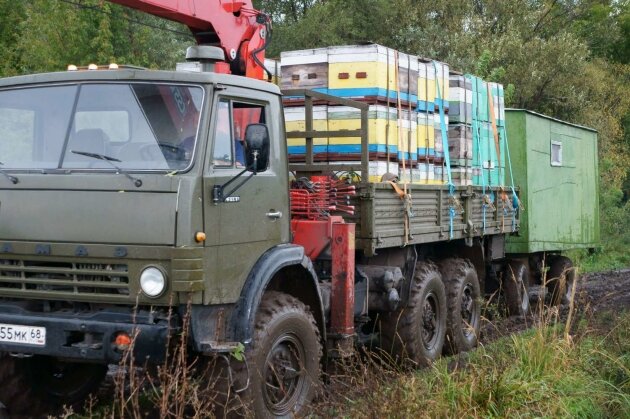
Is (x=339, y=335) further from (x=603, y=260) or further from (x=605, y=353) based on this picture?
(x=603, y=260)

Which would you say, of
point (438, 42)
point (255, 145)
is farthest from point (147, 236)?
point (438, 42)

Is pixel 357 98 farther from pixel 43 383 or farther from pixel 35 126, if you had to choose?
pixel 43 383

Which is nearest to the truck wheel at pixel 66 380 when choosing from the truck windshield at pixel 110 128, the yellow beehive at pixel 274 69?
the truck windshield at pixel 110 128

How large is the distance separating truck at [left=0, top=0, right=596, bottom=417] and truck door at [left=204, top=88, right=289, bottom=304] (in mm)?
14

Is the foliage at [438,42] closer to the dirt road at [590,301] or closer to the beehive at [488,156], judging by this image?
the dirt road at [590,301]

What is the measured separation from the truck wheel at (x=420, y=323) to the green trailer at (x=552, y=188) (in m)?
3.22

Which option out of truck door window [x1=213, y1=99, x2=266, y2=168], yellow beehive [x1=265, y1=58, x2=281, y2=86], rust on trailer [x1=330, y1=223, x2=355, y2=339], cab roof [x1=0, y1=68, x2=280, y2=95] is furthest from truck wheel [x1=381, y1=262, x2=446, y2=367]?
cab roof [x1=0, y1=68, x2=280, y2=95]

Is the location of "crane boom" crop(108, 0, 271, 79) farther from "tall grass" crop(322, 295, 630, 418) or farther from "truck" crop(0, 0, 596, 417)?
"tall grass" crop(322, 295, 630, 418)

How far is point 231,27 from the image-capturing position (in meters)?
7.75

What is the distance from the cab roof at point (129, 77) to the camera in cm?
579

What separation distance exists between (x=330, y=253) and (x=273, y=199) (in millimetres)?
1106

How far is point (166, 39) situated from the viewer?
20.0 meters

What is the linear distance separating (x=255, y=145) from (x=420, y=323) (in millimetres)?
3808

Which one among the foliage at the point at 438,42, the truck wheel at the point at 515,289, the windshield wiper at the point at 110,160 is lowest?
the truck wheel at the point at 515,289
